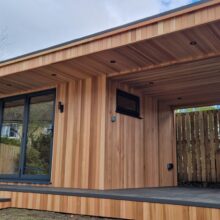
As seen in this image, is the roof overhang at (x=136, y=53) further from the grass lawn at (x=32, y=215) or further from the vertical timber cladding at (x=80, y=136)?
the grass lawn at (x=32, y=215)

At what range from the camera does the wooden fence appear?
6.99 metres

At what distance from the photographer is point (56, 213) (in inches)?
159

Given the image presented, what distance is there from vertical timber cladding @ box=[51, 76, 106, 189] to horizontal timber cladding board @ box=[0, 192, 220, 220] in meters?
0.84

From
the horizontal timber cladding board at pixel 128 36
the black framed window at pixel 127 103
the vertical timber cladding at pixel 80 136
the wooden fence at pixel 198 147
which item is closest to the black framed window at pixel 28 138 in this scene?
the vertical timber cladding at pixel 80 136

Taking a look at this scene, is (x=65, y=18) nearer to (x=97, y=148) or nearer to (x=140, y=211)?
(x=97, y=148)

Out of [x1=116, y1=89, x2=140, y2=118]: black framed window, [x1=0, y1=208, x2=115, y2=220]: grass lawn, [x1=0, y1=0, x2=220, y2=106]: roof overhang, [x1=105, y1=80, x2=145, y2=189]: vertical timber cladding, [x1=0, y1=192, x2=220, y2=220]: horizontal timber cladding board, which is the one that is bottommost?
[x1=0, y1=208, x2=115, y2=220]: grass lawn

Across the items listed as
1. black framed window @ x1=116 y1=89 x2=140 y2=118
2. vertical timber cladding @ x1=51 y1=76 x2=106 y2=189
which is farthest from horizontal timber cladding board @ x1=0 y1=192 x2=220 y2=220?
black framed window @ x1=116 y1=89 x2=140 y2=118

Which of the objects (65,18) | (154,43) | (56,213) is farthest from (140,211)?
(65,18)

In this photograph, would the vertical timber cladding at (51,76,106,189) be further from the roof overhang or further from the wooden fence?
the wooden fence

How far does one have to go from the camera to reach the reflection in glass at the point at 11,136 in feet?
19.6

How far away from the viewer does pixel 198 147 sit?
7.21 m

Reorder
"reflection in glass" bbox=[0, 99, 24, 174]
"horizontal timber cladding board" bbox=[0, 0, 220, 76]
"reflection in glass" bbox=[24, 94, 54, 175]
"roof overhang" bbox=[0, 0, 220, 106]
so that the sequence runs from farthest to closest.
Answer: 1. "reflection in glass" bbox=[0, 99, 24, 174]
2. "reflection in glass" bbox=[24, 94, 54, 175]
3. "roof overhang" bbox=[0, 0, 220, 106]
4. "horizontal timber cladding board" bbox=[0, 0, 220, 76]

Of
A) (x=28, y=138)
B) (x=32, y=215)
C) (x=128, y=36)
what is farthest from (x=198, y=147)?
(x=32, y=215)

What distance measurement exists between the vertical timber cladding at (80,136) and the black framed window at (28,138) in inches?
9.0
